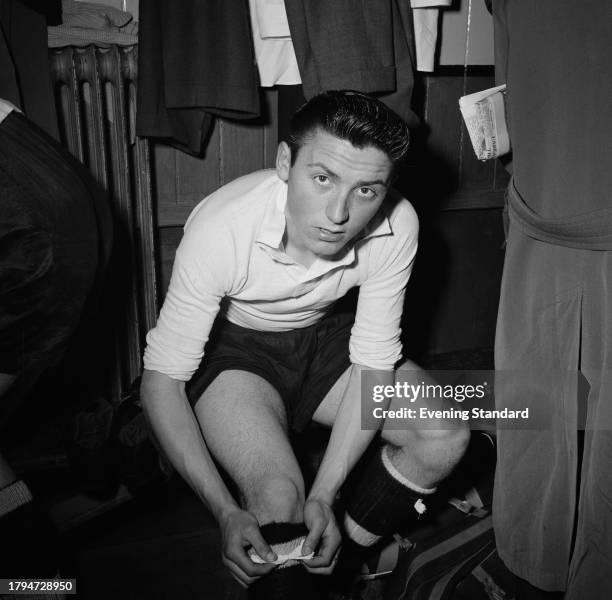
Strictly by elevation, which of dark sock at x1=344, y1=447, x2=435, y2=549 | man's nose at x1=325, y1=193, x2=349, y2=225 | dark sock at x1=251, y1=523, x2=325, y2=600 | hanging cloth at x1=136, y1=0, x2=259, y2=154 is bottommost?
dark sock at x1=344, y1=447, x2=435, y2=549

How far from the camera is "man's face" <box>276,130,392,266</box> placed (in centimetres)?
104

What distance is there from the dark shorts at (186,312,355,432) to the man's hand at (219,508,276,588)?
0.37m

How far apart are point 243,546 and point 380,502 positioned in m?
0.38

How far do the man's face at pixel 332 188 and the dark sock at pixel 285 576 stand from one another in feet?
1.66

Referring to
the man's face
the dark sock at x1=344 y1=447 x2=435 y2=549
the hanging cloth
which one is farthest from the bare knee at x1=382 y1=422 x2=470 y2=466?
the hanging cloth

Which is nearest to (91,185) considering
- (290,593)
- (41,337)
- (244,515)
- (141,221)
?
(41,337)

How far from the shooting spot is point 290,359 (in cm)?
132

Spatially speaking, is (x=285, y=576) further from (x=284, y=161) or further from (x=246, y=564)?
(x=284, y=161)

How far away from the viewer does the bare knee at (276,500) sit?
38.9 inches

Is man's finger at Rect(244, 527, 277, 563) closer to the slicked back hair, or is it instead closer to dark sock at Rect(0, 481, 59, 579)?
dark sock at Rect(0, 481, 59, 579)

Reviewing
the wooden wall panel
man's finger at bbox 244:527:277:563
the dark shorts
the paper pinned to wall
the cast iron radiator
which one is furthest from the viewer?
the wooden wall panel

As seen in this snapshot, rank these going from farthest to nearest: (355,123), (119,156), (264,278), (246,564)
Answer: (119,156) → (264,278) → (355,123) → (246,564)

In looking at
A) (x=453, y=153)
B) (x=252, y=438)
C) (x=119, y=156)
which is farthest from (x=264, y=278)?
(x=453, y=153)

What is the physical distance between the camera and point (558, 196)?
1.00 meters
